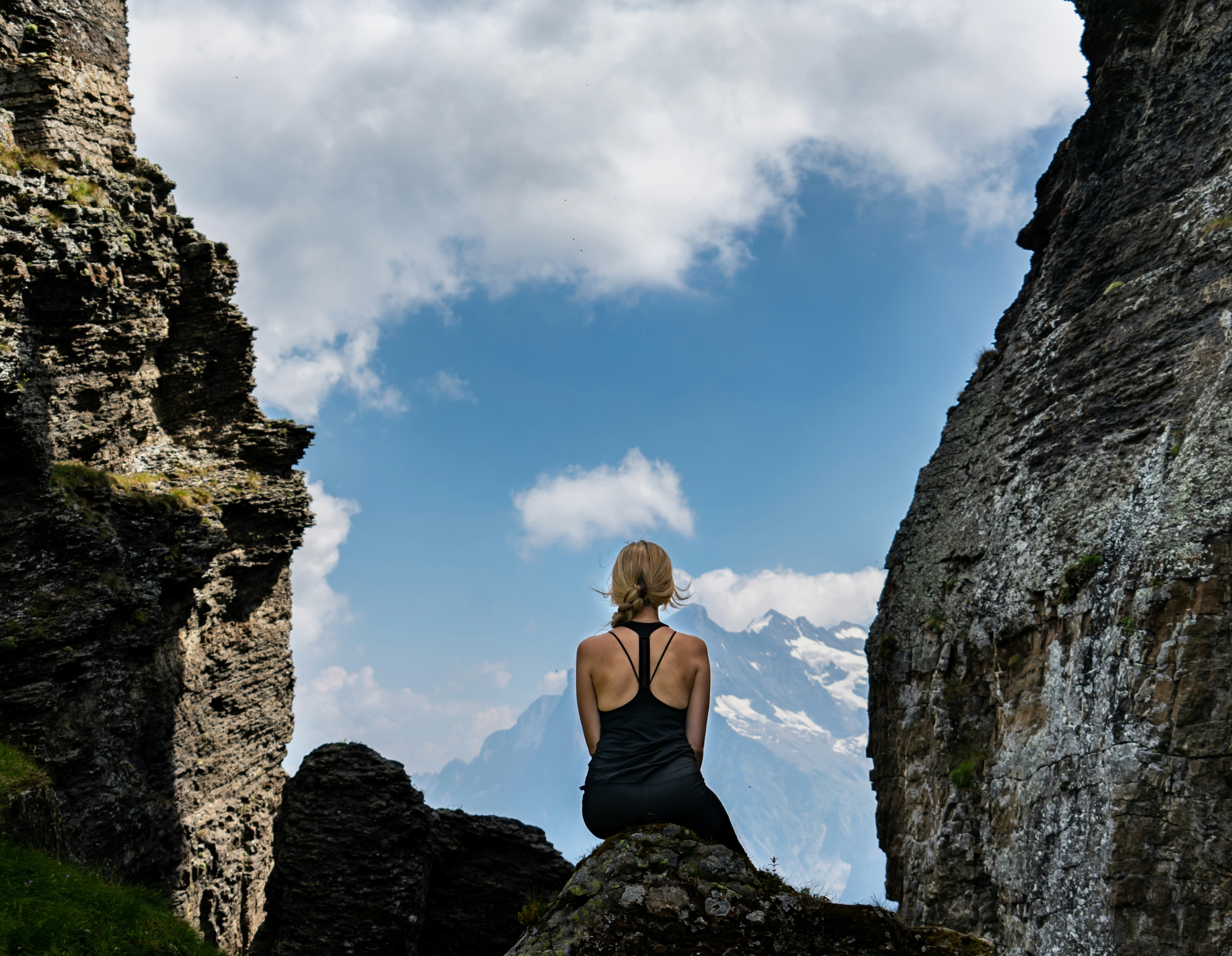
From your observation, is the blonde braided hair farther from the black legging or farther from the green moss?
the green moss

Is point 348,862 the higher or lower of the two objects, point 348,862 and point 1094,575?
the lower

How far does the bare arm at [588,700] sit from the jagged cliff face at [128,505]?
1394cm

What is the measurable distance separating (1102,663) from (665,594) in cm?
854

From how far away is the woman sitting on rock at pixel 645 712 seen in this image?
5934 mm

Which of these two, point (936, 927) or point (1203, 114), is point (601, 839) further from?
point (1203, 114)

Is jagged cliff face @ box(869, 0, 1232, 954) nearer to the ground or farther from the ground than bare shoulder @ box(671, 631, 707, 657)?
farther from the ground

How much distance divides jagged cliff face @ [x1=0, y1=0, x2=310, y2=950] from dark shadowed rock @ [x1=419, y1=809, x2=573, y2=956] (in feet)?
21.5

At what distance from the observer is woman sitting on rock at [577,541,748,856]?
5934 mm

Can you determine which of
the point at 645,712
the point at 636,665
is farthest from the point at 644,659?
the point at 645,712

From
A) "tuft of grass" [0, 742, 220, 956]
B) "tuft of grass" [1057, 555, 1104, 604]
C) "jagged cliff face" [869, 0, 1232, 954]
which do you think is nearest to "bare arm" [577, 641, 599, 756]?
"jagged cliff face" [869, 0, 1232, 954]

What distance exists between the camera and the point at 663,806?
5914mm

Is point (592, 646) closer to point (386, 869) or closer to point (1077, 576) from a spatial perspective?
point (1077, 576)

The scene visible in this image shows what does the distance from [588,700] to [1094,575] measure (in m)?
9.62

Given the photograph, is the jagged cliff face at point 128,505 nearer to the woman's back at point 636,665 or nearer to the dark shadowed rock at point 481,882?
the dark shadowed rock at point 481,882
